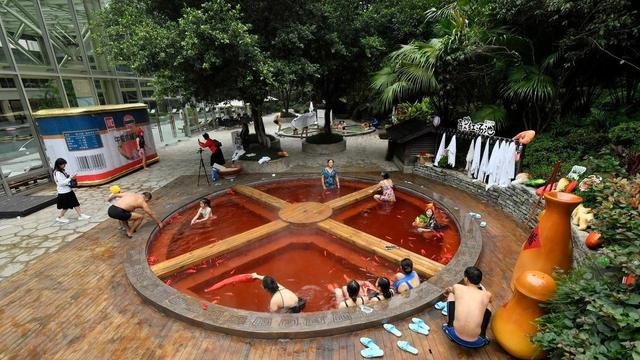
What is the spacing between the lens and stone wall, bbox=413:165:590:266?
5.15 meters

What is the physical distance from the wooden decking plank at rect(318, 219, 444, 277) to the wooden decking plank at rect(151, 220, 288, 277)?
123 centimetres

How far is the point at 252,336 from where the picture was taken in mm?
4383

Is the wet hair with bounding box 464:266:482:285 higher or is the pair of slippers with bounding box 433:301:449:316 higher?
the wet hair with bounding box 464:266:482:285

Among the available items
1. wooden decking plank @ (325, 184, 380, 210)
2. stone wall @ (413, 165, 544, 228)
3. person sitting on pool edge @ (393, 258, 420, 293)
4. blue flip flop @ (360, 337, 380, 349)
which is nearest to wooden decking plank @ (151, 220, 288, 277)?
wooden decking plank @ (325, 184, 380, 210)

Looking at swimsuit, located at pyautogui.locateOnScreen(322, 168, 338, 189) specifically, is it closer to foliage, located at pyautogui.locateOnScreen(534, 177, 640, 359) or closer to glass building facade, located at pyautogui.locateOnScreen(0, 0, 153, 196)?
foliage, located at pyautogui.locateOnScreen(534, 177, 640, 359)

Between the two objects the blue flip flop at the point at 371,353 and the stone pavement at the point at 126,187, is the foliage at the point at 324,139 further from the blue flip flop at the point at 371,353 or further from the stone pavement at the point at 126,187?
the blue flip flop at the point at 371,353

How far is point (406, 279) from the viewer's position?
5.08 metres

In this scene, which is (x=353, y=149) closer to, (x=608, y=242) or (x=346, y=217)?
(x=346, y=217)

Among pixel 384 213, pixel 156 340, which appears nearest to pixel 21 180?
pixel 156 340

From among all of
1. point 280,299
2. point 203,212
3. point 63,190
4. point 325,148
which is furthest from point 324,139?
point 280,299

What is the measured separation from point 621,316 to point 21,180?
1578cm

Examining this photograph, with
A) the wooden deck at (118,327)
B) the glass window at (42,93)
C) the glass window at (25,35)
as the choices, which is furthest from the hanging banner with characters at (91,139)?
the wooden deck at (118,327)

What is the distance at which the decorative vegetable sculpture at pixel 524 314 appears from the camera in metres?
3.58

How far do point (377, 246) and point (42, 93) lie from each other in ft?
46.5
